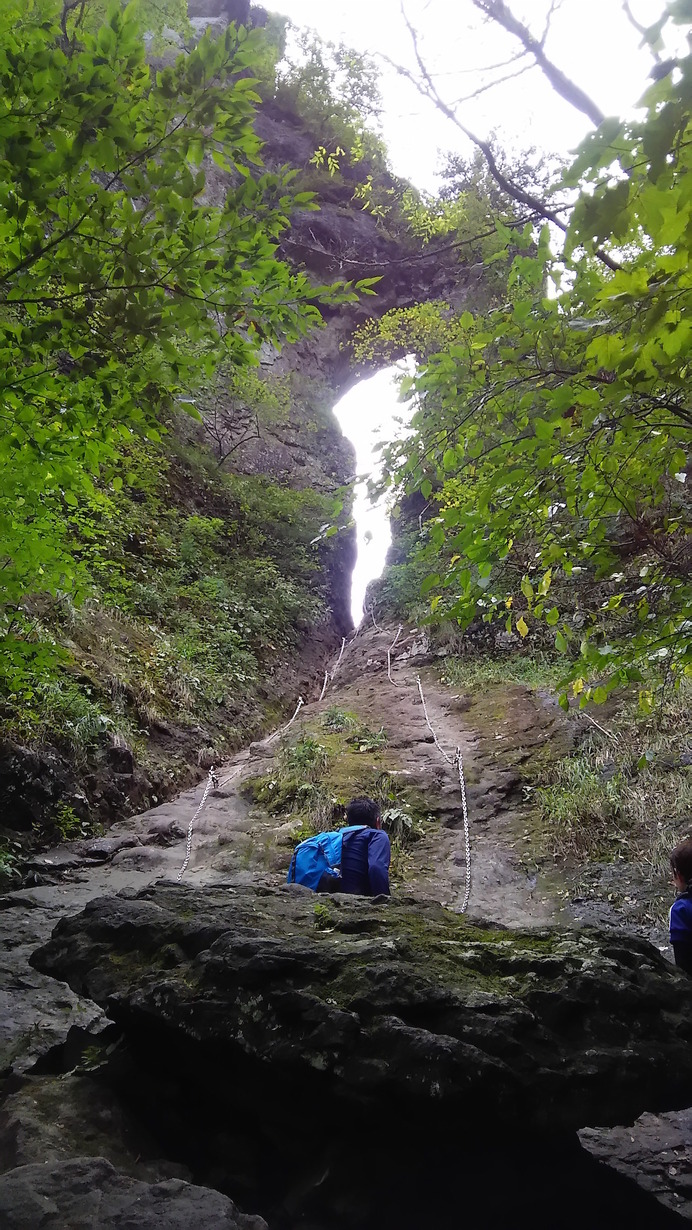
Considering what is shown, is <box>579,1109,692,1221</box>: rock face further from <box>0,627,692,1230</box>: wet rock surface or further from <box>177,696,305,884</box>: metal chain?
<box>177,696,305,884</box>: metal chain

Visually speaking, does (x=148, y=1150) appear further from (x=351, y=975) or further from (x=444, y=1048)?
(x=444, y=1048)

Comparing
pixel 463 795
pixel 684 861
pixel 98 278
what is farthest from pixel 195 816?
pixel 98 278

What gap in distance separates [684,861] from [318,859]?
7.88 ft

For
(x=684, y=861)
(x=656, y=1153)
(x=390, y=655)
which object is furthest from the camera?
(x=390, y=655)

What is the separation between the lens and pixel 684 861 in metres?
3.47

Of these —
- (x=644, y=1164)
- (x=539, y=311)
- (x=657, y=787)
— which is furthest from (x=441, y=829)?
(x=539, y=311)

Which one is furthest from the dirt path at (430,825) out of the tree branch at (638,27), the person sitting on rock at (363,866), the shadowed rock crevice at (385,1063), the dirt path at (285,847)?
the tree branch at (638,27)

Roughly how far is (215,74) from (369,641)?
1447cm

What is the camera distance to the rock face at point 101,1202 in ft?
5.83

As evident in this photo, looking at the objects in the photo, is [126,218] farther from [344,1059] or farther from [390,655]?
[390,655]

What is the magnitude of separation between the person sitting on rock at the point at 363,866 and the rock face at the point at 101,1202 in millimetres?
2470

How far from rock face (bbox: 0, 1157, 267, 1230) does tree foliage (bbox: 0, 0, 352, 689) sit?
268 centimetres

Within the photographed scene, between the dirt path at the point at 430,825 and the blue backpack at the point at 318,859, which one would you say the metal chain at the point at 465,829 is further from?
the blue backpack at the point at 318,859

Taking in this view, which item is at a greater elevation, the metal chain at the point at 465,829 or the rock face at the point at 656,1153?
the metal chain at the point at 465,829
